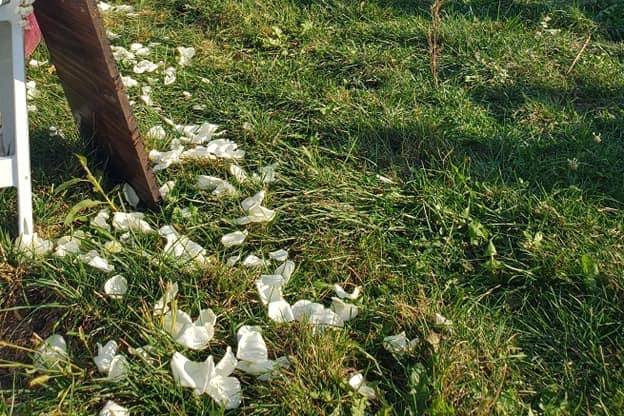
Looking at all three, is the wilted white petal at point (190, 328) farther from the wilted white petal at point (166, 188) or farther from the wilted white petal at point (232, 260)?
the wilted white petal at point (166, 188)

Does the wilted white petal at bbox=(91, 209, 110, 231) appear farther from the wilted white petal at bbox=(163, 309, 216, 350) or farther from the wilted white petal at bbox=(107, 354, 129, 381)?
the wilted white petal at bbox=(107, 354, 129, 381)

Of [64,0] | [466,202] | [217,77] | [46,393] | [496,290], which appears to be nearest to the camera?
[46,393]

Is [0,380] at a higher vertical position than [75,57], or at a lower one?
lower

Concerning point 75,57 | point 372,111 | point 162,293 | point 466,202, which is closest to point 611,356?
point 466,202

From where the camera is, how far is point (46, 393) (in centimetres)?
189

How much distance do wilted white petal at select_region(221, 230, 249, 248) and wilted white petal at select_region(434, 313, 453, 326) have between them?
2.32ft

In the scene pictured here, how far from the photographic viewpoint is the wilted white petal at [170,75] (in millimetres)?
3457

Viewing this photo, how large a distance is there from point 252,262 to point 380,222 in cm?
51

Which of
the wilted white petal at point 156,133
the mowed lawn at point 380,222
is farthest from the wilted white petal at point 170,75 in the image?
the wilted white petal at point 156,133

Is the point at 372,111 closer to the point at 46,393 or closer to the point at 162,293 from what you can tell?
the point at 162,293

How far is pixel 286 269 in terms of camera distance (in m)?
2.30

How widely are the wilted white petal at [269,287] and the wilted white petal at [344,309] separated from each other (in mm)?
169

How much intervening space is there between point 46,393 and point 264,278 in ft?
2.34

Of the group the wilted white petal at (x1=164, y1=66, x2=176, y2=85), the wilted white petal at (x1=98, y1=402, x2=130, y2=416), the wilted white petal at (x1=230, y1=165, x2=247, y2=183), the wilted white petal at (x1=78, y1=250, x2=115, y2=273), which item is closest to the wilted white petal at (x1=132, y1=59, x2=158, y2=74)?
the wilted white petal at (x1=164, y1=66, x2=176, y2=85)
